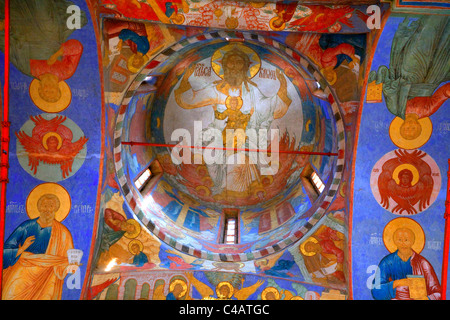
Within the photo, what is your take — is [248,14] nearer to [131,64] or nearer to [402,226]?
[131,64]

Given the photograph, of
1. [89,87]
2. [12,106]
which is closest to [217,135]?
[89,87]

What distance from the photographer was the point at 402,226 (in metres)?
11.3

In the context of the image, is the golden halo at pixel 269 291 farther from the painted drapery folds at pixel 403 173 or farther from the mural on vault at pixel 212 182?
the painted drapery folds at pixel 403 173

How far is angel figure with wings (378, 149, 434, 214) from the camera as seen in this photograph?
36.3 ft

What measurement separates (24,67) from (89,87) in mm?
1391

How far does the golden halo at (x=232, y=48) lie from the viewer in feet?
46.7

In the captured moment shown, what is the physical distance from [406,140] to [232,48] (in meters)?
5.84

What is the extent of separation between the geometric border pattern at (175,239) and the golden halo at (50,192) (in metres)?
1.39

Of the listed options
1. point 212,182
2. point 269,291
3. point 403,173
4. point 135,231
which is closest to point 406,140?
point 403,173

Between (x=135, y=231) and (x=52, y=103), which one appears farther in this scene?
(x=135, y=231)

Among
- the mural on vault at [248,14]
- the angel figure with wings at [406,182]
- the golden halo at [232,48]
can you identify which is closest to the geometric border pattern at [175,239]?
the mural on vault at [248,14]

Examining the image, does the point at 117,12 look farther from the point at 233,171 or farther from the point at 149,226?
the point at 233,171

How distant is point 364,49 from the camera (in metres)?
10.7

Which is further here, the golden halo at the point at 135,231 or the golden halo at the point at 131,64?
the golden halo at the point at 135,231
